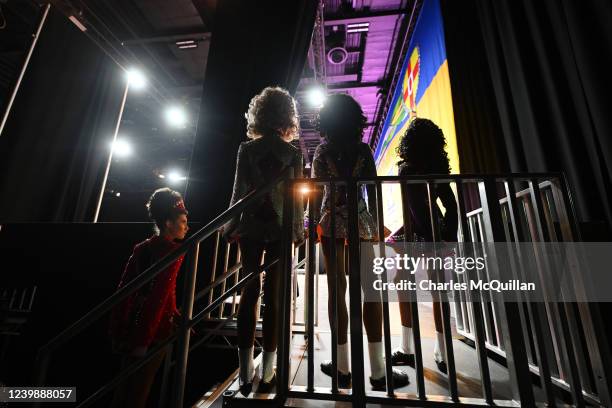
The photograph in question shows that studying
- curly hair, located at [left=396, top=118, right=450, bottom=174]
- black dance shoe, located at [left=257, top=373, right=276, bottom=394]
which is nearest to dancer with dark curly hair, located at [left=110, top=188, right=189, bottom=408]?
black dance shoe, located at [left=257, top=373, right=276, bottom=394]

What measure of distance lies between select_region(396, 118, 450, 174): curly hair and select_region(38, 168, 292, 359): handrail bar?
34.9 inches

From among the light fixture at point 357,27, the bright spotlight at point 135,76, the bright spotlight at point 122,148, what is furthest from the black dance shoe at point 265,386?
the bright spotlight at point 122,148

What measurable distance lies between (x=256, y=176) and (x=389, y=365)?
3.97ft

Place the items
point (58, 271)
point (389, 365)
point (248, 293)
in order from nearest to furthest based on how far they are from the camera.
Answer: point (389, 365)
point (248, 293)
point (58, 271)

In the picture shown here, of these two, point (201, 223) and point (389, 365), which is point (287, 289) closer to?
point (389, 365)

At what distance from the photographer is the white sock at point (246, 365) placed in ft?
4.23

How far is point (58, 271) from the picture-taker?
8.88ft

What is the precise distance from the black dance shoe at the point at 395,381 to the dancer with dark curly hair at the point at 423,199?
24cm

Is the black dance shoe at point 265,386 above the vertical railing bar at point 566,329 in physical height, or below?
below

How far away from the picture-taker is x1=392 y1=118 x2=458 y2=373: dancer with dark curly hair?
157 cm

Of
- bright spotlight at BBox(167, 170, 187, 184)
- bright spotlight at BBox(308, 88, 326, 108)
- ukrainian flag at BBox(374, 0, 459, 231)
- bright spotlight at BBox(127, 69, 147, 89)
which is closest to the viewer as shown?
ukrainian flag at BBox(374, 0, 459, 231)

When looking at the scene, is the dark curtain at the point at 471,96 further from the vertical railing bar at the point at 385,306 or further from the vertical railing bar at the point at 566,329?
the vertical railing bar at the point at 385,306

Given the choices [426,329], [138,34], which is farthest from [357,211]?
[138,34]

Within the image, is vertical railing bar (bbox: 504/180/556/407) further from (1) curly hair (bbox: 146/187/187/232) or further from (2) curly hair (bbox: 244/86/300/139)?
(1) curly hair (bbox: 146/187/187/232)
